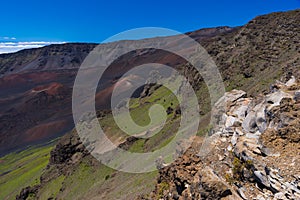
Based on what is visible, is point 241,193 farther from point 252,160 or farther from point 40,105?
point 40,105

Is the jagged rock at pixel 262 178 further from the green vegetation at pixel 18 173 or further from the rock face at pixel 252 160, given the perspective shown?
the green vegetation at pixel 18 173

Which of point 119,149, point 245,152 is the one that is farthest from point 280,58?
point 245,152

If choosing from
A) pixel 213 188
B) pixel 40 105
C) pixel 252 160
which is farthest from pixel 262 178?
pixel 40 105

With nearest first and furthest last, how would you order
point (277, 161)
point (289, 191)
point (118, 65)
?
1. point (289, 191)
2. point (277, 161)
3. point (118, 65)

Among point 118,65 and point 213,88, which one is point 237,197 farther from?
point 118,65

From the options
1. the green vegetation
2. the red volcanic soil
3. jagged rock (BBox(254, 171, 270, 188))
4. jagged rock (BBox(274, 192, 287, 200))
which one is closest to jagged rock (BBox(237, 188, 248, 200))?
jagged rock (BBox(254, 171, 270, 188))

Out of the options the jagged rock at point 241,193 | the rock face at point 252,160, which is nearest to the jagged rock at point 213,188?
the rock face at point 252,160

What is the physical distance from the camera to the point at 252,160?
8.21 m

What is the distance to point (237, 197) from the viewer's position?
8312 millimetres

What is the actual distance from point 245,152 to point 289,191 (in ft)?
6.07

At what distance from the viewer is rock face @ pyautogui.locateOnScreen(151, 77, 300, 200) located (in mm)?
7480

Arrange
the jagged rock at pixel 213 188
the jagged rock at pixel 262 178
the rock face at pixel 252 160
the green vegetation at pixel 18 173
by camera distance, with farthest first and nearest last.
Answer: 1. the green vegetation at pixel 18 173
2. the jagged rock at pixel 213 188
3. the jagged rock at pixel 262 178
4. the rock face at pixel 252 160

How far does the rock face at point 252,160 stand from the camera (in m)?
7.48

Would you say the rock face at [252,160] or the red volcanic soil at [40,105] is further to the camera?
the red volcanic soil at [40,105]
